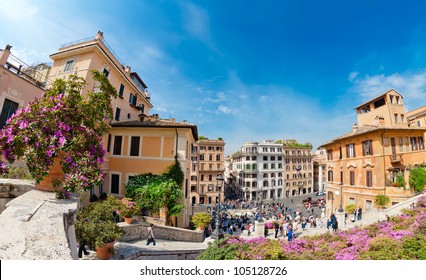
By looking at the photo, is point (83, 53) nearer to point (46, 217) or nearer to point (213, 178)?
point (46, 217)

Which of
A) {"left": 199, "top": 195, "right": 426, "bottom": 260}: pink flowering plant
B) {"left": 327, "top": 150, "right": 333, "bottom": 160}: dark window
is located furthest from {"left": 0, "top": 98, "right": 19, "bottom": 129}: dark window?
{"left": 327, "top": 150, "right": 333, "bottom": 160}: dark window

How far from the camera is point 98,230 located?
639 cm

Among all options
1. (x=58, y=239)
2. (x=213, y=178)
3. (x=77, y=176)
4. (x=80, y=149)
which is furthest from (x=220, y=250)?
(x=213, y=178)

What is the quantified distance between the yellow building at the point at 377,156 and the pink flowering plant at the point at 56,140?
21478mm

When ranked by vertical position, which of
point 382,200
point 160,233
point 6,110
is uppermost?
point 6,110

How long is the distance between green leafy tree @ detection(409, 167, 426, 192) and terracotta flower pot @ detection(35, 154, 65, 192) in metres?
25.8

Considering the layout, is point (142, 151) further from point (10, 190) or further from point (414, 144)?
point (414, 144)

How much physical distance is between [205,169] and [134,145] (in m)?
31.4

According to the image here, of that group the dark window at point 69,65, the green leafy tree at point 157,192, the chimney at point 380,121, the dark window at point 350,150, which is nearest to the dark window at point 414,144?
the chimney at point 380,121

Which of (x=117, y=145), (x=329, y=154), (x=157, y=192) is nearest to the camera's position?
(x=157, y=192)

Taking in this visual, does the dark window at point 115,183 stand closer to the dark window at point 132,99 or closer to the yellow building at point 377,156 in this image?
the dark window at point 132,99

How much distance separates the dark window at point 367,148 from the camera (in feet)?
65.9

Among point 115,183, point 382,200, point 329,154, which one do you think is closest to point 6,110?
point 115,183

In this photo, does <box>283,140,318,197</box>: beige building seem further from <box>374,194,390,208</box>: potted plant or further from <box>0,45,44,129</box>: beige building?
<box>0,45,44,129</box>: beige building
